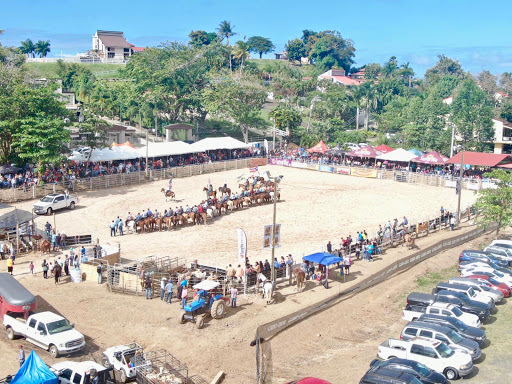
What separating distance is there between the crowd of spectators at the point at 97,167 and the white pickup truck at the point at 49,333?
22.1 meters

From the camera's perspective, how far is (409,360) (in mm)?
18000

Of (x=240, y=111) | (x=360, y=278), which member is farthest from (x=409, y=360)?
(x=240, y=111)

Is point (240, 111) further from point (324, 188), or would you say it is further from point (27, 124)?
point (27, 124)

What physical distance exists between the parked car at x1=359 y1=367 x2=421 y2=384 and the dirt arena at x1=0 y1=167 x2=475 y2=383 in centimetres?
144

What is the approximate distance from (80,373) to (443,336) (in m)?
12.0

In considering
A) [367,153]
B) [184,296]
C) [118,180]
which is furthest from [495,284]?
[367,153]

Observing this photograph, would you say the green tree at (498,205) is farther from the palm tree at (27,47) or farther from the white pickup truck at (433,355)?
the palm tree at (27,47)

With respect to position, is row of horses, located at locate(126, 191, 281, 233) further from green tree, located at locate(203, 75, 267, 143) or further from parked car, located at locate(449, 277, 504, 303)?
green tree, located at locate(203, 75, 267, 143)

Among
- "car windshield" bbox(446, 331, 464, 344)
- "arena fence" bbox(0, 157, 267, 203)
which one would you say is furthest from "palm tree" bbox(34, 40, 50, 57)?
"car windshield" bbox(446, 331, 464, 344)

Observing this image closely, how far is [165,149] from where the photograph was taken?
177 ft

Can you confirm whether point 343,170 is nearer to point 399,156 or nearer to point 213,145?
point 399,156

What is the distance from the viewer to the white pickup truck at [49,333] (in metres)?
19.7

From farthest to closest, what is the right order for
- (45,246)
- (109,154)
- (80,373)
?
(109,154) → (45,246) → (80,373)

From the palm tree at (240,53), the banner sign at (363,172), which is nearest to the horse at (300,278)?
the banner sign at (363,172)
